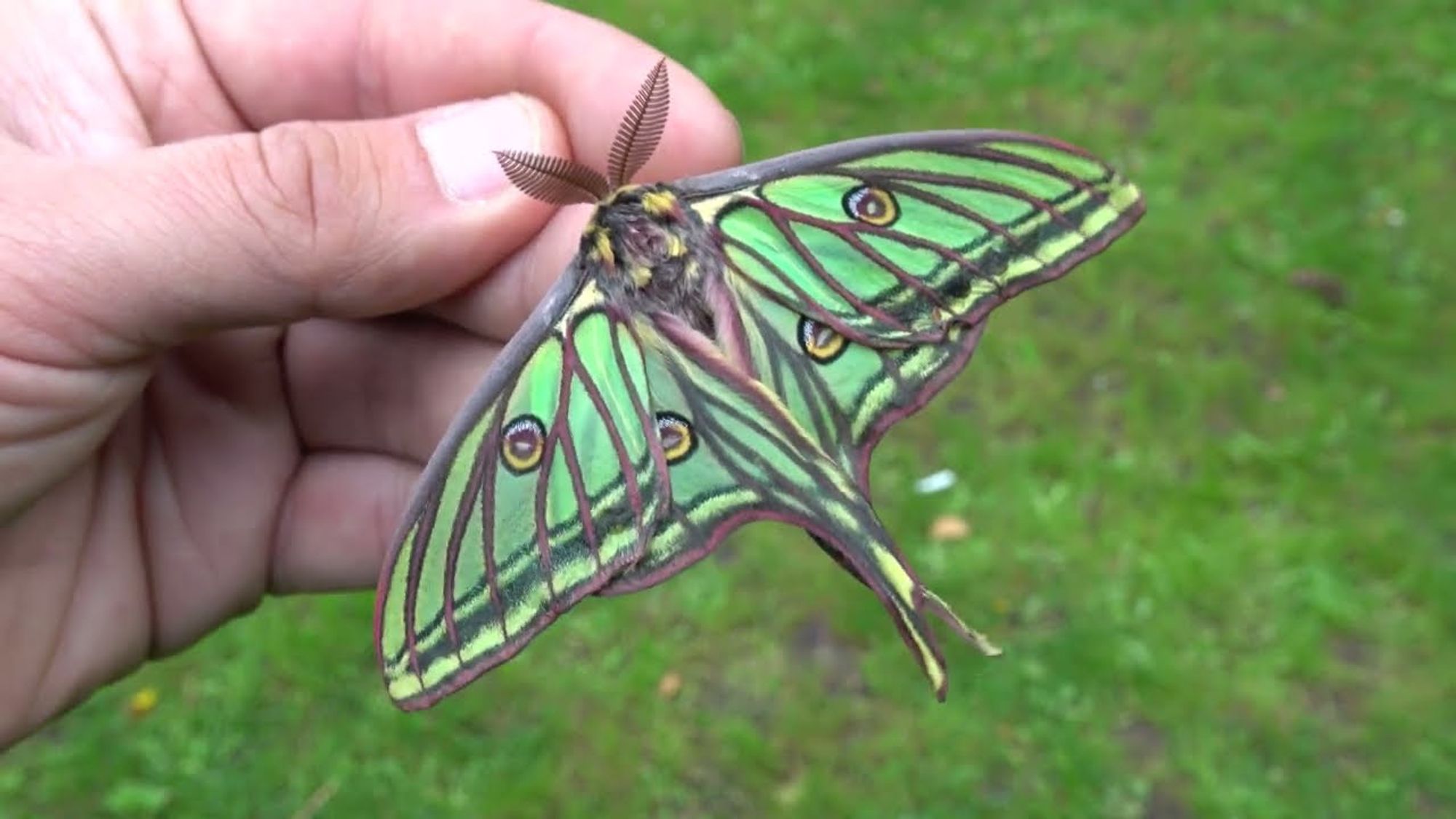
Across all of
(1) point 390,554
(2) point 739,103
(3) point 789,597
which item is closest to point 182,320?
(1) point 390,554

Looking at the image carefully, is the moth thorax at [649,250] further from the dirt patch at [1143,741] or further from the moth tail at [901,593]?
the dirt patch at [1143,741]

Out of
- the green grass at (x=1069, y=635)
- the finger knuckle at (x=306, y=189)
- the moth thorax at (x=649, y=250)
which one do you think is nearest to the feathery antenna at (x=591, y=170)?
the moth thorax at (x=649, y=250)

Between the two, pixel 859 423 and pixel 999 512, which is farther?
pixel 999 512

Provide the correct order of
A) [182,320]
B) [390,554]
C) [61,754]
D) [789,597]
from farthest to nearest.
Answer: [789,597], [61,754], [182,320], [390,554]

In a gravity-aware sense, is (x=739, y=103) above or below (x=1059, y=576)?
above

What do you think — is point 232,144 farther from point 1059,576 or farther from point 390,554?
point 1059,576

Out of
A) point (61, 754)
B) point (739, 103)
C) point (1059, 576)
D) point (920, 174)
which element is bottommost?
point (61, 754)

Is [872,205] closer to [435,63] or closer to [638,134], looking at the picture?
[638,134]
